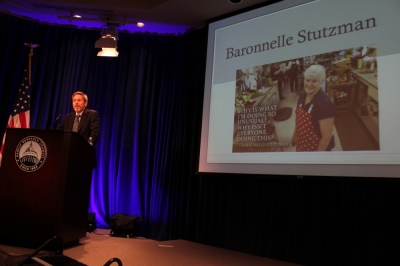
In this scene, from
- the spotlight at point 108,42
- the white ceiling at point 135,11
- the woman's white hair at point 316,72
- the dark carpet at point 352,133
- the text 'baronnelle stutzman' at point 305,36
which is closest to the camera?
the dark carpet at point 352,133

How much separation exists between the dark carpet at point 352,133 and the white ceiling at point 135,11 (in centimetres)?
170

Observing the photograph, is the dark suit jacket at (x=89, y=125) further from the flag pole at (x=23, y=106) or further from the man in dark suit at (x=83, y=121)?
the flag pole at (x=23, y=106)

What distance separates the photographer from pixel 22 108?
4.65m

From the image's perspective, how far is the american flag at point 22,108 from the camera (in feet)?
14.9

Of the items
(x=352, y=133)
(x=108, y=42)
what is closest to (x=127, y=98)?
(x=108, y=42)

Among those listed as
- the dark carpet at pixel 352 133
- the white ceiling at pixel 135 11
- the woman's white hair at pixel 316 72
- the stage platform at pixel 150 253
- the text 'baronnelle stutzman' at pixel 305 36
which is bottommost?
the stage platform at pixel 150 253

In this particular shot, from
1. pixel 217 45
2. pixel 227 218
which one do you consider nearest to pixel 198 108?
pixel 217 45

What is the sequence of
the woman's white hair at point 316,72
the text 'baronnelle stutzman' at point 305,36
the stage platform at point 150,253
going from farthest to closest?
the woman's white hair at point 316,72 → the text 'baronnelle stutzman' at point 305,36 → the stage platform at point 150,253

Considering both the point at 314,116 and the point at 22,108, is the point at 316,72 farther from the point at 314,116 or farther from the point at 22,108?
the point at 22,108

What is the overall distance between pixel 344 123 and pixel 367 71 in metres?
0.48

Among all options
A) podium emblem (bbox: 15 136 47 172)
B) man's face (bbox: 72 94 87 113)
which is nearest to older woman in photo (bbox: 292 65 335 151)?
podium emblem (bbox: 15 136 47 172)

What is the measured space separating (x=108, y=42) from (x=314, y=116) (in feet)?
8.79

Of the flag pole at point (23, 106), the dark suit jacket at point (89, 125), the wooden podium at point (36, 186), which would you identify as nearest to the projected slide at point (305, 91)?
the dark suit jacket at point (89, 125)

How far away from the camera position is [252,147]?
11.7 feet
